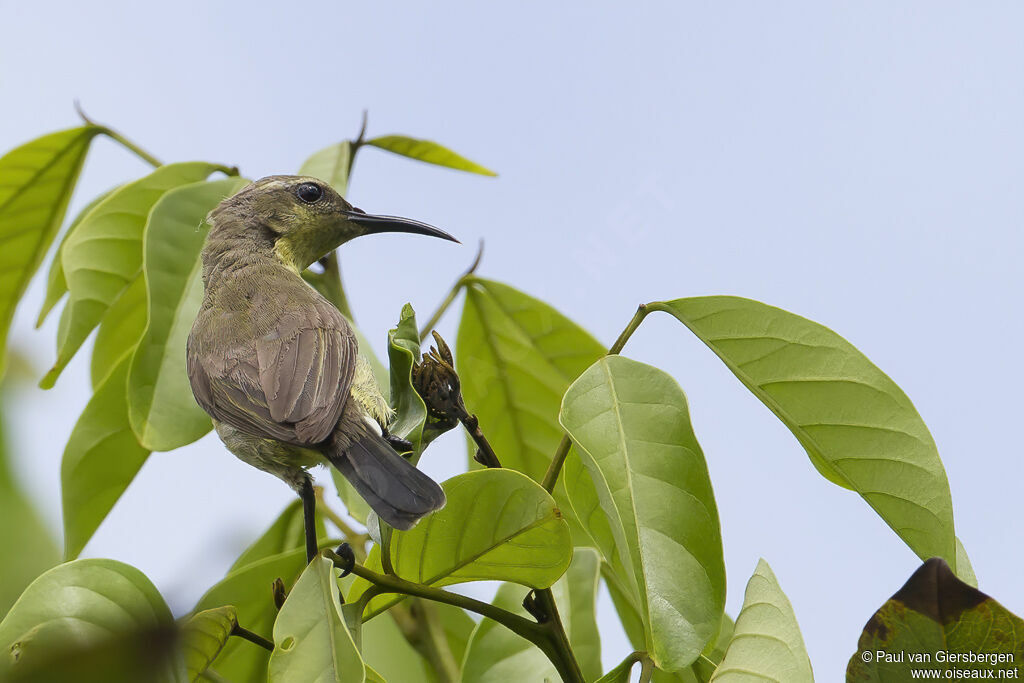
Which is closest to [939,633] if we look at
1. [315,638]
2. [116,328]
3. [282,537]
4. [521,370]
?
[315,638]

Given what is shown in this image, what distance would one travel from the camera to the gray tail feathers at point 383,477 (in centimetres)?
169

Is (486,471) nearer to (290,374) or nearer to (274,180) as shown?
(290,374)

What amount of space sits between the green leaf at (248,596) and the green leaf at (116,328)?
3.21 ft

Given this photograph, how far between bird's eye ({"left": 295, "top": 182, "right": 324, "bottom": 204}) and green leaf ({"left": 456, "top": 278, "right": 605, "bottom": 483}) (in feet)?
1.59

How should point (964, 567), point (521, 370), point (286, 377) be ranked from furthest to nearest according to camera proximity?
point (521, 370)
point (286, 377)
point (964, 567)

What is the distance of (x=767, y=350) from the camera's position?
80.9 inches

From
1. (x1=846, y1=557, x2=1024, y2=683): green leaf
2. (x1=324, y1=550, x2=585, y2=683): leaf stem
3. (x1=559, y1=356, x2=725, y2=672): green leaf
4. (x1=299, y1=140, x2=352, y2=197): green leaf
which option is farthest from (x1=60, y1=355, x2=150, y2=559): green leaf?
(x1=846, y1=557, x2=1024, y2=683): green leaf

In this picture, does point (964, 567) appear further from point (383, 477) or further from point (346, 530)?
point (346, 530)

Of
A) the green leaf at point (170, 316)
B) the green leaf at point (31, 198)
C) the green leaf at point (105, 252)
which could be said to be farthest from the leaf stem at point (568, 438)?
the green leaf at point (31, 198)

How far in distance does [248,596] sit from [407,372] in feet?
3.14

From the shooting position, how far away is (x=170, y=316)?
2537mm

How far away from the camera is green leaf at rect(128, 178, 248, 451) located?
2.36 meters

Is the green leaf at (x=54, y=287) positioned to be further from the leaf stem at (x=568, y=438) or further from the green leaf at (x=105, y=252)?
the leaf stem at (x=568, y=438)

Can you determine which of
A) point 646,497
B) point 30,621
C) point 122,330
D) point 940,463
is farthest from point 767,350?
point 122,330
